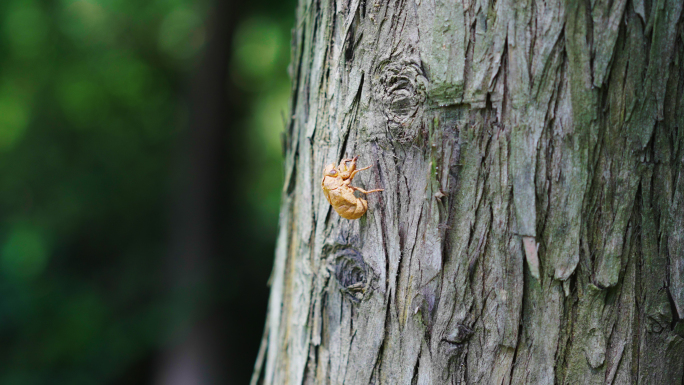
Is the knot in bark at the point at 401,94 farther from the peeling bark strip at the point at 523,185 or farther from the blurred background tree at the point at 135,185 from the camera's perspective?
the blurred background tree at the point at 135,185

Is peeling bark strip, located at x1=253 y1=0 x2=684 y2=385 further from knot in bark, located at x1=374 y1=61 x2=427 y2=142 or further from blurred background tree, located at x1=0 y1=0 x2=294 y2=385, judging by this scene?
blurred background tree, located at x1=0 y1=0 x2=294 y2=385

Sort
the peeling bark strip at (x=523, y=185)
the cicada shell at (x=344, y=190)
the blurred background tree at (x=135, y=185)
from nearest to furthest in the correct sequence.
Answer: the peeling bark strip at (x=523, y=185)
the cicada shell at (x=344, y=190)
the blurred background tree at (x=135, y=185)

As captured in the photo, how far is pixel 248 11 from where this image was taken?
5.86 meters

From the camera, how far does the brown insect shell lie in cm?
119

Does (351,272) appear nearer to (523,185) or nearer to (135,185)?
(523,185)

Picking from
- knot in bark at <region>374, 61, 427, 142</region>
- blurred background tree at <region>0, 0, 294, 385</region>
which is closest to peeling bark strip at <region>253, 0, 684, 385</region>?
knot in bark at <region>374, 61, 427, 142</region>

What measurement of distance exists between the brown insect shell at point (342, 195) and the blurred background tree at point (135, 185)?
427 cm

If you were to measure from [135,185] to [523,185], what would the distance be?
6.36 meters

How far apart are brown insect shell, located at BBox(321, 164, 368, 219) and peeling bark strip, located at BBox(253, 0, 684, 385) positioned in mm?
55

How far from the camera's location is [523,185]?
103cm

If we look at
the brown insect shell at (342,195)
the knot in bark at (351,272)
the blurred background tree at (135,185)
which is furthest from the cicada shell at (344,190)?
the blurred background tree at (135,185)

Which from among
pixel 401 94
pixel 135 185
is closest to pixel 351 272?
pixel 401 94

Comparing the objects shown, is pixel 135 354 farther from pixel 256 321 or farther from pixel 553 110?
pixel 553 110

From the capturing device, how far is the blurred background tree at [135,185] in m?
5.14
